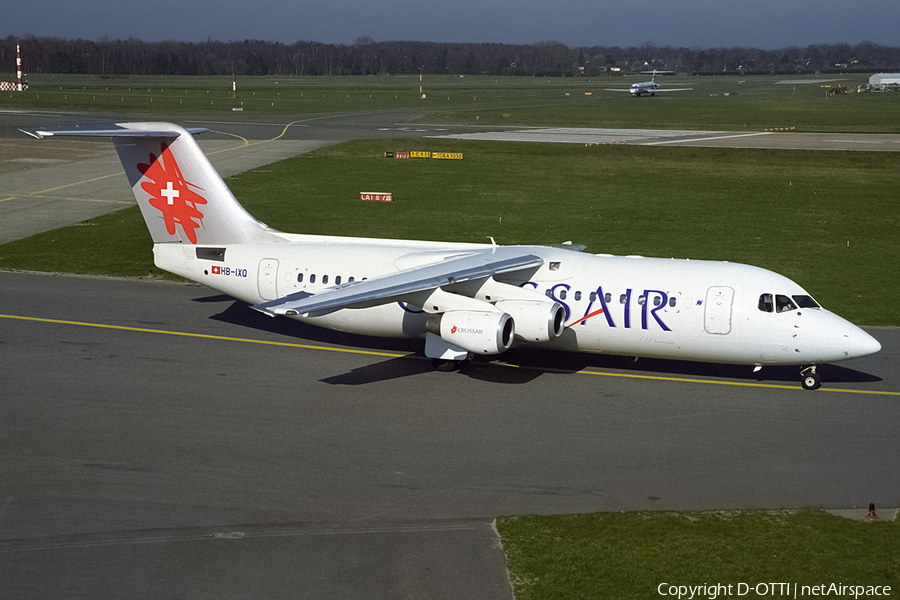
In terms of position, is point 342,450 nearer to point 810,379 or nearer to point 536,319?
point 536,319

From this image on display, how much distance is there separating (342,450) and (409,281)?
17.1 feet

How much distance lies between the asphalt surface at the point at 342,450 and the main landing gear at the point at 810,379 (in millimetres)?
614

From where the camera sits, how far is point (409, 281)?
23.9 m

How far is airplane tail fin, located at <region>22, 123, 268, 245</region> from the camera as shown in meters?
28.4

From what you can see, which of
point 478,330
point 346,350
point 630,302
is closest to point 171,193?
point 346,350

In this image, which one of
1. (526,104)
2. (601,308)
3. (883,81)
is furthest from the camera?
(883,81)

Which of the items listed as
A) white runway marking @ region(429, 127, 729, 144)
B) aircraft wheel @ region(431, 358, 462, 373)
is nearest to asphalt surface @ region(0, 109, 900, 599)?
aircraft wheel @ region(431, 358, 462, 373)

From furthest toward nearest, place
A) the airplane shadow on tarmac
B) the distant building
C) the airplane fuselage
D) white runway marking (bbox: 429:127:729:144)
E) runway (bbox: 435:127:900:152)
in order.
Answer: the distant building, white runway marking (bbox: 429:127:729:144), runway (bbox: 435:127:900:152), the airplane shadow on tarmac, the airplane fuselage

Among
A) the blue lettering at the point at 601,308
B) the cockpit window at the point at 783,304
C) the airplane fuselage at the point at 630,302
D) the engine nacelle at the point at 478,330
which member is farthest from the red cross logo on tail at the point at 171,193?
the cockpit window at the point at 783,304

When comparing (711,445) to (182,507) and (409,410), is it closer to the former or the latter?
(409,410)

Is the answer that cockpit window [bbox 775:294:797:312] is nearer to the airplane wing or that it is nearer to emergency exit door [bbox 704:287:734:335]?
emergency exit door [bbox 704:287:734:335]

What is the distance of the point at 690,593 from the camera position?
48.9 ft

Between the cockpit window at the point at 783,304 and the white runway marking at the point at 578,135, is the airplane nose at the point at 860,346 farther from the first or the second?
the white runway marking at the point at 578,135

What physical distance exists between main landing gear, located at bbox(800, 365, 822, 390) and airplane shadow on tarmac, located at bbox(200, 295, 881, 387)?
0.59 m
